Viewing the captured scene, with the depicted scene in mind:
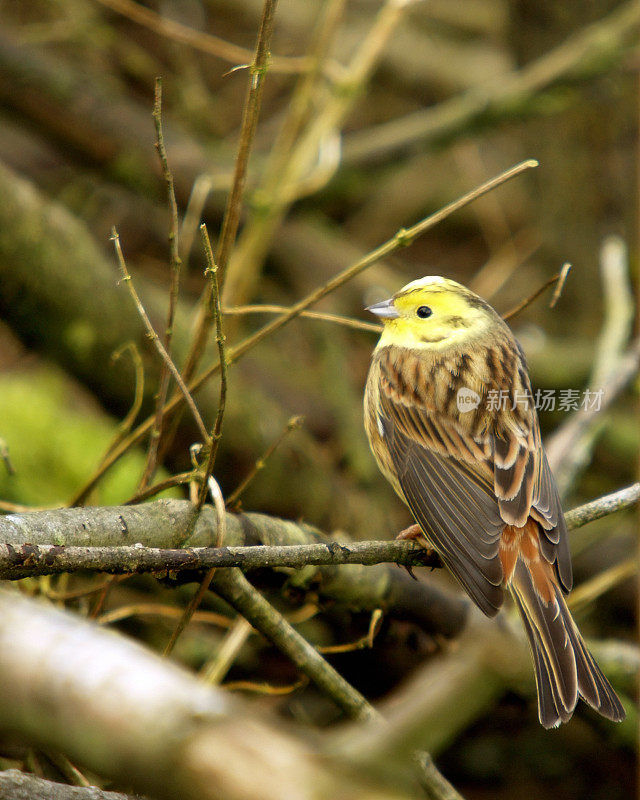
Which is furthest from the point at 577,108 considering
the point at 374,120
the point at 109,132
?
the point at 109,132

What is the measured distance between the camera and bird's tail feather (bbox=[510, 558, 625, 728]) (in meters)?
2.11

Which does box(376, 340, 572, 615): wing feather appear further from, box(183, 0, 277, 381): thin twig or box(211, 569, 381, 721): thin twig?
box(183, 0, 277, 381): thin twig

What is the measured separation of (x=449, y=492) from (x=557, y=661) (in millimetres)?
597

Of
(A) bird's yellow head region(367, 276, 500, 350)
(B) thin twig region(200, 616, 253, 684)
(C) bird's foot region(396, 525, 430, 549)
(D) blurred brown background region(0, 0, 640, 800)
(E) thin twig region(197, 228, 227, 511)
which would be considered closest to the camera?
(E) thin twig region(197, 228, 227, 511)

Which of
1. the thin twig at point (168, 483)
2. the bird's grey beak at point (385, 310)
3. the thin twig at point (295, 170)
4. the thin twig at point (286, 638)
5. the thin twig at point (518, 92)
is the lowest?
the thin twig at point (286, 638)

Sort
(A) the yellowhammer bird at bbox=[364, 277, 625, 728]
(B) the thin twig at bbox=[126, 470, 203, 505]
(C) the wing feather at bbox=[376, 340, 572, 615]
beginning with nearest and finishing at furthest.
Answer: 1. (B) the thin twig at bbox=[126, 470, 203, 505]
2. (A) the yellowhammer bird at bbox=[364, 277, 625, 728]
3. (C) the wing feather at bbox=[376, 340, 572, 615]

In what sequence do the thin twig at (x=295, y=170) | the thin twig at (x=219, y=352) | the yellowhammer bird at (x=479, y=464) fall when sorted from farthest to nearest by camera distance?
the thin twig at (x=295, y=170) → the yellowhammer bird at (x=479, y=464) → the thin twig at (x=219, y=352)

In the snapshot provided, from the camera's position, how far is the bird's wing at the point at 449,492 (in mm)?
2352

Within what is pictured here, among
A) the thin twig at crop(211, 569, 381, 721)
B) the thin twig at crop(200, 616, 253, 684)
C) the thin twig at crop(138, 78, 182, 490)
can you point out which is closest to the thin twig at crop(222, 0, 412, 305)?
the thin twig at crop(200, 616, 253, 684)

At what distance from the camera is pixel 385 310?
3.01m

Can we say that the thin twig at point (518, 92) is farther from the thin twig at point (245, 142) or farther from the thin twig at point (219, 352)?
the thin twig at point (219, 352)

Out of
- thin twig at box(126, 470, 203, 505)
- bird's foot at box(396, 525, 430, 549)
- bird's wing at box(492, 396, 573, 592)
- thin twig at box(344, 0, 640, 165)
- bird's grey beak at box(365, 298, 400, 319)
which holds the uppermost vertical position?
thin twig at box(344, 0, 640, 165)

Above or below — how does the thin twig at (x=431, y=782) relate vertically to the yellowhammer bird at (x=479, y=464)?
below

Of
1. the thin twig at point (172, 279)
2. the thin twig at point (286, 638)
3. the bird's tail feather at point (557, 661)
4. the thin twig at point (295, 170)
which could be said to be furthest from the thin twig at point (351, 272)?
the thin twig at point (295, 170)
